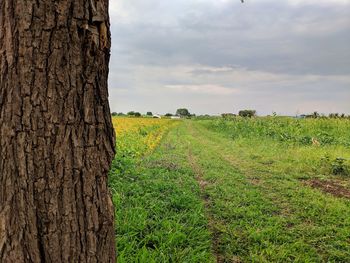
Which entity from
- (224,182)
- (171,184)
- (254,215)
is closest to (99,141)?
(254,215)

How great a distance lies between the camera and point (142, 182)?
21.3ft

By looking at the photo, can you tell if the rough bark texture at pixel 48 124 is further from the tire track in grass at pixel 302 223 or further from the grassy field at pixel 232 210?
the tire track in grass at pixel 302 223

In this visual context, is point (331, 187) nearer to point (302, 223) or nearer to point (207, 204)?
point (302, 223)

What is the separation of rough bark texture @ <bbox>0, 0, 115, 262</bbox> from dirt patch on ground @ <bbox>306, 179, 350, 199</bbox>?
599 cm

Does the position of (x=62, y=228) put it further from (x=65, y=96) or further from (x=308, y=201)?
(x=308, y=201)

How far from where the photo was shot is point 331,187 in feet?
24.0

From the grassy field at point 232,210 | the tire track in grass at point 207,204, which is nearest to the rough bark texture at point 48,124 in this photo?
the grassy field at point 232,210

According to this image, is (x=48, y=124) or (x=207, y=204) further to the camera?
(x=207, y=204)

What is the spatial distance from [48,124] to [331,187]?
267 inches

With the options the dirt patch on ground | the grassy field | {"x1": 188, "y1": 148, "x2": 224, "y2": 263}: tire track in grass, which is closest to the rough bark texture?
the grassy field

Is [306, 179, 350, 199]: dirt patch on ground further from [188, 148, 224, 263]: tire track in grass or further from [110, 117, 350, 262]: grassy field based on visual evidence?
[188, 148, 224, 263]: tire track in grass

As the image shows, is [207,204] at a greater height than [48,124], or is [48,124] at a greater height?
[48,124]

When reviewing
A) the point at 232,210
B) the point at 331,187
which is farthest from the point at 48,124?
the point at 331,187

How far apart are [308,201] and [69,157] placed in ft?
16.9
